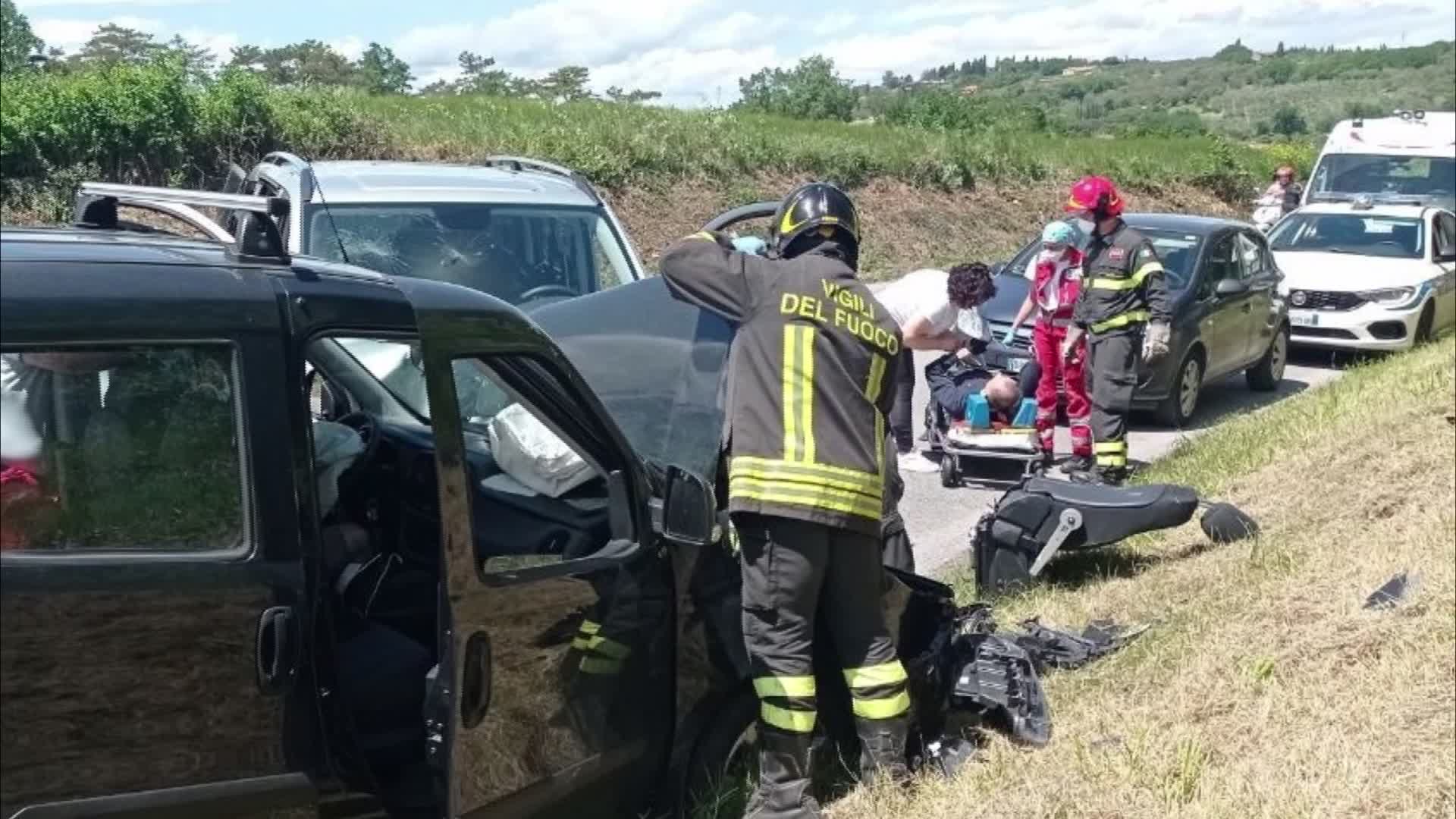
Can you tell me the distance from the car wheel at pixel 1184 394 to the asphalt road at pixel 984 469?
99 millimetres

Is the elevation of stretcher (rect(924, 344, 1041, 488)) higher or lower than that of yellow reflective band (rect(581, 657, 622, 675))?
lower

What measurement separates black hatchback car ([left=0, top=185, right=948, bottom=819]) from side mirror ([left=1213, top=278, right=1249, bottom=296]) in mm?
8483

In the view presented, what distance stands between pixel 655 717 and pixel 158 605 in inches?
62.5

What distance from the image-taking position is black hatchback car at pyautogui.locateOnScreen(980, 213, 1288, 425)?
11.9m

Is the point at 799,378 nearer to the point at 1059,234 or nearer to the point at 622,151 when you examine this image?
the point at 1059,234

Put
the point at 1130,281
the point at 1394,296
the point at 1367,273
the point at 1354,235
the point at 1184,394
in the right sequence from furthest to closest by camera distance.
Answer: the point at 1354,235 < the point at 1367,273 < the point at 1394,296 < the point at 1184,394 < the point at 1130,281

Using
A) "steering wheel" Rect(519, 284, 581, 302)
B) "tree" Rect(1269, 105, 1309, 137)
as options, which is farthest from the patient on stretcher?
"tree" Rect(1269, 105, 1309, 137)

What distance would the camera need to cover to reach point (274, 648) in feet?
9.33

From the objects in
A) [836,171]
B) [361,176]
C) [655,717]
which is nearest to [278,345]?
[655,717]

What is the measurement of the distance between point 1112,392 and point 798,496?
551cm

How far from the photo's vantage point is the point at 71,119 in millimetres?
20359

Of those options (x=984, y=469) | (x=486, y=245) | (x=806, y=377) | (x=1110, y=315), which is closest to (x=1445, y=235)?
(x=1110, y=315)

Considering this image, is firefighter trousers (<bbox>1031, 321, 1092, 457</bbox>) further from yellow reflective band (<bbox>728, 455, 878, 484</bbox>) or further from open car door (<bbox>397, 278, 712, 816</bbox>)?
open car door (<bbox>397, 278, 712, 816</bbox>)

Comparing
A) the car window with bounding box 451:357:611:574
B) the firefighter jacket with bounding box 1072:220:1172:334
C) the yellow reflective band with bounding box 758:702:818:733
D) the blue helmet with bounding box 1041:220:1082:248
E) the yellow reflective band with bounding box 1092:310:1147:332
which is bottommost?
the yellow reflective band with bounding box 758:702:818:733
